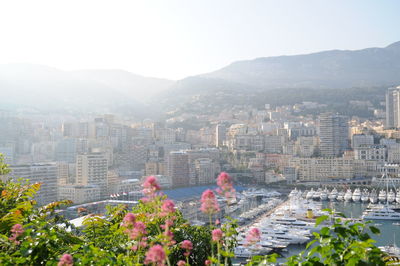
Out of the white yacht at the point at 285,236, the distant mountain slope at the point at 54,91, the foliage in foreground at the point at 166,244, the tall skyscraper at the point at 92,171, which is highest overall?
the distant mountain slope at the point at 54,91

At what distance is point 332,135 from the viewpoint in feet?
110

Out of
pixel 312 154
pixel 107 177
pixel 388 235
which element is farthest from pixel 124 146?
pixel 388 235

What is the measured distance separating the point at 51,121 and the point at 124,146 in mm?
15475

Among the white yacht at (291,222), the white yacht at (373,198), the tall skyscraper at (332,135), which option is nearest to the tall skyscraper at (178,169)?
the white yacht at (291,222)

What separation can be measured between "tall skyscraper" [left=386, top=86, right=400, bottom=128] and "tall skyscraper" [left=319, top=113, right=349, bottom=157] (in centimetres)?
1050

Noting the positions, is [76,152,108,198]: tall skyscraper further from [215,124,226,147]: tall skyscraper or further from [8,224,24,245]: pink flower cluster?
[8,224,24,245]: pink flower cluster

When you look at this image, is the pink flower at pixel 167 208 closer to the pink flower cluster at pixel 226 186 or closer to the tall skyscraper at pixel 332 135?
the pink flower cluster at pixel 226 186

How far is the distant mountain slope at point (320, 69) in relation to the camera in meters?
80.8

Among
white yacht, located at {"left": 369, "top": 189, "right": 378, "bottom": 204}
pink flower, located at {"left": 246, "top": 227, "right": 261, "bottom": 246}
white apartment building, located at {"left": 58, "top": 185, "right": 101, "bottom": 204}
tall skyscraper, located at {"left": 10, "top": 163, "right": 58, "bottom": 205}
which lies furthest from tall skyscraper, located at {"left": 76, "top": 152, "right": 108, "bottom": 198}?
pink flower, located at {"left": 246, "top": 227, "right": 261, "bottom": 246}

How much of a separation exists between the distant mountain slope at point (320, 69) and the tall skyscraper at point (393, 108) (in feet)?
109

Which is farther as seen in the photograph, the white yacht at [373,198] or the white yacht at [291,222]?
the white yacht at [373,198]

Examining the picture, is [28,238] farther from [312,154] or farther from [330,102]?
[330,102]

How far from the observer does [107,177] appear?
2231 centimetres

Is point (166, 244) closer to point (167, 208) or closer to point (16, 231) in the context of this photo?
point (167, 208)
